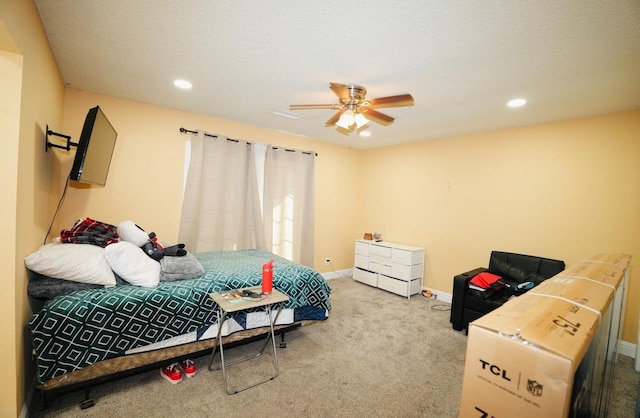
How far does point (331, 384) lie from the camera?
2.12m

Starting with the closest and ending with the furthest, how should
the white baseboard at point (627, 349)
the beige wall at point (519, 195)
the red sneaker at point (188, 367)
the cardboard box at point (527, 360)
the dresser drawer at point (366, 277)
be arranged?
the cardboard box at point (527, 360), the red sneaker at point (188, 367), the white baseboard at point (627, 349), the beige wall at point (519, 195), the dresser drawer at point (366, 277)

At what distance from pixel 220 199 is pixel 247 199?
39 cm

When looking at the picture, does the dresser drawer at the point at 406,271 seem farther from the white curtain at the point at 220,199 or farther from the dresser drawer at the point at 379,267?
the white curtain at the point at 220,199

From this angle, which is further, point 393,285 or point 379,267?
point 379,267

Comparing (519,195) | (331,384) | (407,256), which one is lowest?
(331,384)

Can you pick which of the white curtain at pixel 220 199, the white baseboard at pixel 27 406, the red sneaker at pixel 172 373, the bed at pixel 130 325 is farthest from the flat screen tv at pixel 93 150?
the red sneaker at pixel 172 373

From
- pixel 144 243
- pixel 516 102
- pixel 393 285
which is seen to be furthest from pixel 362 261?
pixel 144 243

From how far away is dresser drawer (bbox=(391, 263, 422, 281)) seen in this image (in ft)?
13.5

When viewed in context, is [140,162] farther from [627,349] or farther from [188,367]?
[627,349]

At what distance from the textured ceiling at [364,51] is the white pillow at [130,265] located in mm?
1497

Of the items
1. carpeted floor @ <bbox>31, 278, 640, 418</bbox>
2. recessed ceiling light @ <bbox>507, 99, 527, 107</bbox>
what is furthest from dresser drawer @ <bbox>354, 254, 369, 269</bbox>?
recessed ceiling light @ <bbox>507, 99, 527, 107</bbox>

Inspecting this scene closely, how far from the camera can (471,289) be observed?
3039 millimetres

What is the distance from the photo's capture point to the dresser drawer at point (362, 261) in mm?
4718

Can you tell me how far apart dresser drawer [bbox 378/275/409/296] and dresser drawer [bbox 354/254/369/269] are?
34cm
